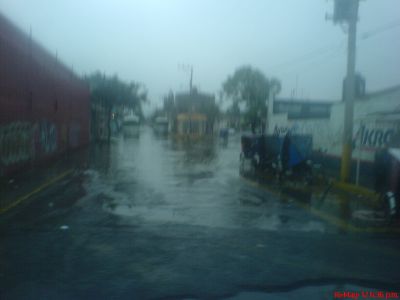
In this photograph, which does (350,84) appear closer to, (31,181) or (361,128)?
(361,128)

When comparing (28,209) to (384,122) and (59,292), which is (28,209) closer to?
(59,292)

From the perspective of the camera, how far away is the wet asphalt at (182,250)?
21.2 ft

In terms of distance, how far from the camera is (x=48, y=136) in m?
26.9

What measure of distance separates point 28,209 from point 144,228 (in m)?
3.83

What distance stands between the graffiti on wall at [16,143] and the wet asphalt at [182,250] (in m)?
4.91

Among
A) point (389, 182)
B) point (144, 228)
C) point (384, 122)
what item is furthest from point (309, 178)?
point (144, 228)

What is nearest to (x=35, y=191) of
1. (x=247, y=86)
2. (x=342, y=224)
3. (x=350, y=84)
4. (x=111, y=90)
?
(x=342, y=224)

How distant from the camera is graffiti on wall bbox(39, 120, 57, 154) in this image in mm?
25378

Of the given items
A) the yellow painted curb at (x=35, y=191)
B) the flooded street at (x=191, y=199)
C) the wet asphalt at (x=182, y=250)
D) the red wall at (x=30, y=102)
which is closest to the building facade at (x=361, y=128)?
the flooded street at (x=191, y=199)

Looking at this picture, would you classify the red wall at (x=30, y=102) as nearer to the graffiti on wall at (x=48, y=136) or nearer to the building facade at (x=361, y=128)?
the graffiti on wall at (x=48, y=136)

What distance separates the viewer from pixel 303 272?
719 cm

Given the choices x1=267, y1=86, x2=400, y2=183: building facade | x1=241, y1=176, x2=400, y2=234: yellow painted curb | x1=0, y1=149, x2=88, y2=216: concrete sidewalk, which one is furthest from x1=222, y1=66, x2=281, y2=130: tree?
x1=241, y1=176, x2=400, y2=234: yellow painted curb

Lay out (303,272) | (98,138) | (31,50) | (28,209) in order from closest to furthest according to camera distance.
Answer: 1. (303,272)
2. (28,209)
3. (31,50)
4. (98,138)

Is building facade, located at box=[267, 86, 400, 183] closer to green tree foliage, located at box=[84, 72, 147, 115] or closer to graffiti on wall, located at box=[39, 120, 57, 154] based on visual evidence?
graffiti on wall, located at box=[39, 120, 57, 154]
